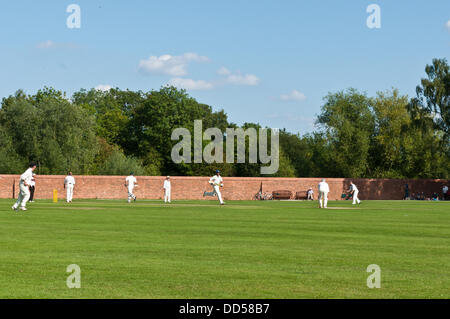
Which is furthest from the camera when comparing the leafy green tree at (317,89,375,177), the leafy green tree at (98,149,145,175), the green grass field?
the leafy green tree at (317,89,375,177)

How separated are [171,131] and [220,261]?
80.6m

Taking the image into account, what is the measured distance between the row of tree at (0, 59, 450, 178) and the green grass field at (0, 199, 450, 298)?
52.0m

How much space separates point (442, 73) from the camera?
246 feet

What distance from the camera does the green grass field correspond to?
923 cm

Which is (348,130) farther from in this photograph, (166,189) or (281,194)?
(166,189)

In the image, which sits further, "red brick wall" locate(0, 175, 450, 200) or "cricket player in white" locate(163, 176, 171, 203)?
"red brick wall" locate(0, 175, 450, 200)

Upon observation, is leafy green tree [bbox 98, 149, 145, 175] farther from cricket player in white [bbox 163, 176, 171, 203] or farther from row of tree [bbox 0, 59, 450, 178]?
cricket player in white [bbox 163, 176, 171, 203]

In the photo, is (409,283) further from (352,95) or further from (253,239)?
(352,95)

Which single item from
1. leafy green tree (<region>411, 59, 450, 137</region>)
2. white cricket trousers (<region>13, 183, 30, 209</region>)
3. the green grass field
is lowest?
the green grass field

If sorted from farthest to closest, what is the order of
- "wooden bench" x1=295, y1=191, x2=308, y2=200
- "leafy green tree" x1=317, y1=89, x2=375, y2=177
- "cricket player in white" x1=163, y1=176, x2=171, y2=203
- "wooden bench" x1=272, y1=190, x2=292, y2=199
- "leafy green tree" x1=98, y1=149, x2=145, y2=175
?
"leafy green tree" x1=317, y1=89, x2=375, y2=177, "leafy green tree" x1=98, y1=149, x2=145, y2=175, "wooden bench" x1=295, y1=191, x2=308, y2=200, "wooden bench" x1=272, y1=190, x2=292, y2=199, "cricket player in white" x1=163, y1=176, x2=171, y2=203

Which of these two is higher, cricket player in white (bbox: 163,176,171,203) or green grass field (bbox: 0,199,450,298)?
cricket player in white (bbox: 163,176,171,203)

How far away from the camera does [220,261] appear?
12.3 m

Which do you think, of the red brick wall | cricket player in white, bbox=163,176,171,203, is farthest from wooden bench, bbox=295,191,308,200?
cricket player in white, bbox=163,176,171,203

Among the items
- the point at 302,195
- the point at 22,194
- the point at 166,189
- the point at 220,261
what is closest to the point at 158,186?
the point at 302,195
